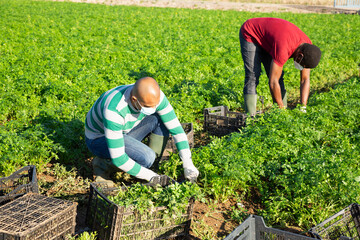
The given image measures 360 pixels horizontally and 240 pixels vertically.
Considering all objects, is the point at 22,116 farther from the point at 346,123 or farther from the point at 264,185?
the point at 346,123

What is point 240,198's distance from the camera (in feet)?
14.4

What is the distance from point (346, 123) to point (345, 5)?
4583 cm

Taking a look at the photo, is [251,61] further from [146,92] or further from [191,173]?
[146,92]

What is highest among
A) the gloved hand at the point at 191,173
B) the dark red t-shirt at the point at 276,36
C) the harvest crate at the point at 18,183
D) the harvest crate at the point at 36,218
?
the dark red t-shirt at the point at 276,36

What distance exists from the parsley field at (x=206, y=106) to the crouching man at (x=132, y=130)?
0.34m

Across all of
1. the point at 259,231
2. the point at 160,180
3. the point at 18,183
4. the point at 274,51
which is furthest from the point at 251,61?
the point at 18,183

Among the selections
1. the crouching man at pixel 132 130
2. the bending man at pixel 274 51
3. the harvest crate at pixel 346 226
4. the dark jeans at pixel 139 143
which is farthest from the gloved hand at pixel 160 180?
the bending man at pixel 274 51

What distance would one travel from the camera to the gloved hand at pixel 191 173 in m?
4.21

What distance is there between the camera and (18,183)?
160 inches

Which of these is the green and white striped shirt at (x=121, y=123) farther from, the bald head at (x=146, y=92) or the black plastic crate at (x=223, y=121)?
the black plastic crate at (x=223, y=121)

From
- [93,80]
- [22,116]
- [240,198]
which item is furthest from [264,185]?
[93,80]

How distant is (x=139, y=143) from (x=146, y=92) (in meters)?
0.92

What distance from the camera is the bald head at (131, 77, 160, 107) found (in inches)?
145

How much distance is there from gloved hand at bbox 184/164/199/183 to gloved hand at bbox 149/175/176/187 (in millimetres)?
436
